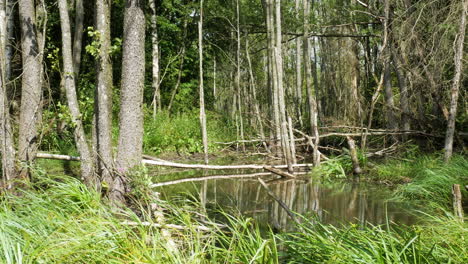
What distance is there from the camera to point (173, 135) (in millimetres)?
14711

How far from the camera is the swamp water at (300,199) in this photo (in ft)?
20.6

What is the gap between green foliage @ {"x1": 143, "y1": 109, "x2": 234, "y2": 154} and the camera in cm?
1388

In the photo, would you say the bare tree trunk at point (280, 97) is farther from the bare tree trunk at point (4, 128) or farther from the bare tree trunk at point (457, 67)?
the bare tree trunk at point (4, 128)

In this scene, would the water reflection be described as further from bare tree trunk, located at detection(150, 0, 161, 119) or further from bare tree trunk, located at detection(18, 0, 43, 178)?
bare tree trunk, located at detection(150, 0, 161, 119)

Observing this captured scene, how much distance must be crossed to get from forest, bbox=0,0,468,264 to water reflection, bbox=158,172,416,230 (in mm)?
50

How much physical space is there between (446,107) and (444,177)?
3782 mm

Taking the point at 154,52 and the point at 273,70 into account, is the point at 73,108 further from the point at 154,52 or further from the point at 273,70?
the point at 154,52

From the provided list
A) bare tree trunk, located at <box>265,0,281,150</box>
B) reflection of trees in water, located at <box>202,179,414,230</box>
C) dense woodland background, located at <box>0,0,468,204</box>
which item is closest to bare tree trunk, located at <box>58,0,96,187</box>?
dense woodland background, located at <box>0,0,468,204</box>

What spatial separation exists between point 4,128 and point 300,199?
5145 millimetres

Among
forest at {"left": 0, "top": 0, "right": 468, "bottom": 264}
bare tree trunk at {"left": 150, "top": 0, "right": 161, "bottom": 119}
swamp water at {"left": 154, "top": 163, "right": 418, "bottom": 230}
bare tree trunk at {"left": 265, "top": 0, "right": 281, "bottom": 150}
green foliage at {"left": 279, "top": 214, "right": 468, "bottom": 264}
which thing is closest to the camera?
green foliage at {"left": 279, "top": 214, "right": 468, "bottom": 264}

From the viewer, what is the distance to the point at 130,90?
6.38 m

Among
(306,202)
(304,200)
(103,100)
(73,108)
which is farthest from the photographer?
(304,200)

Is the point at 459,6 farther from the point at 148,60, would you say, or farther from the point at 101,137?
the point at 148,60

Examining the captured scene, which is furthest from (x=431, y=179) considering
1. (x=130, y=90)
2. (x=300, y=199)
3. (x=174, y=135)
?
(x=174, y=135)
